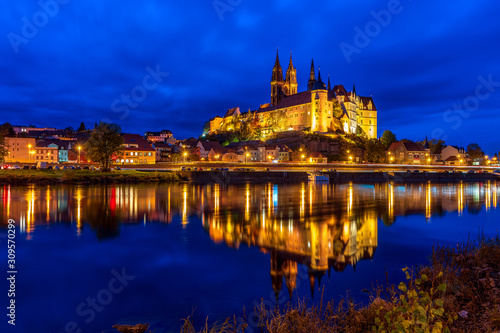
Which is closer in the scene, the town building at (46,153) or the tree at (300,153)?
the town building at (46,153)

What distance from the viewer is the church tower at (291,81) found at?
17289cm

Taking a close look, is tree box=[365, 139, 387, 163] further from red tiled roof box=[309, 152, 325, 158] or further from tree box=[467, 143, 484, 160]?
tree box=[467, 143, 484, 160]

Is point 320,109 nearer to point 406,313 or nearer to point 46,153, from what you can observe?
point 46,153

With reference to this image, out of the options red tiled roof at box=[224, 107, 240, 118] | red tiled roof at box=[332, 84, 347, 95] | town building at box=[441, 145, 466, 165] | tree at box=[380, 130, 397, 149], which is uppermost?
red tiled roof at box=[332, 84, 347, 95]

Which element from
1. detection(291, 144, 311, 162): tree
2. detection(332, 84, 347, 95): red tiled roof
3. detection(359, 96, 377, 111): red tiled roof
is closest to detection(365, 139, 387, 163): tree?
detection(291, 144, 311, 162): tree

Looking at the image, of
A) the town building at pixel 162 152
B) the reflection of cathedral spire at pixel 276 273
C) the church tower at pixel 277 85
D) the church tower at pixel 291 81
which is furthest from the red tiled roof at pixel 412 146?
the reflection of cathedral spire at pixel 276 273

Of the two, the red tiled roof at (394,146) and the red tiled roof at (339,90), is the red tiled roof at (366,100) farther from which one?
the red tiled roof at (394,146)

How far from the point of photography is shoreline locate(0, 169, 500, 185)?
51.5 m

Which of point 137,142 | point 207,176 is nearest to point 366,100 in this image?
point 137,142

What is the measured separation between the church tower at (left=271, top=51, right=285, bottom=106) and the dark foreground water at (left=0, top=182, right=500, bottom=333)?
496ft

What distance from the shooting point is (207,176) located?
68.4m

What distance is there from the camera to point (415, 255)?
43.4ft

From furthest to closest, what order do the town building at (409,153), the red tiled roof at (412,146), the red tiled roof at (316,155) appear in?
the red tiled roof at (412,146) → the town building at (409,153) → the red tiled roof at (316,155)

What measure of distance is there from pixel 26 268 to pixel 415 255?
14126mm
